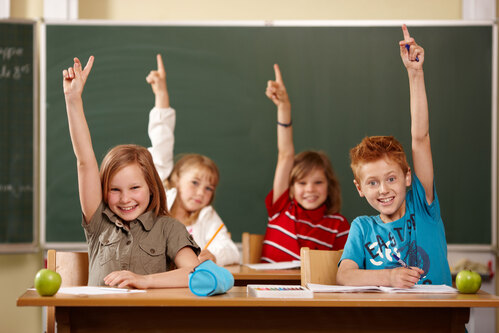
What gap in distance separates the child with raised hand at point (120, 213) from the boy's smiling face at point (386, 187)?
0.67 metres

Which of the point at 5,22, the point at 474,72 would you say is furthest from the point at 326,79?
the point at 5,22

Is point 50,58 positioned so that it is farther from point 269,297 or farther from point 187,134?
point 269,297

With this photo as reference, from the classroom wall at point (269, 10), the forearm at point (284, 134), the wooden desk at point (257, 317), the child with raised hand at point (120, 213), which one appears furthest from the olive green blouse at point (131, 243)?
the classroom wall at point (269, 10)

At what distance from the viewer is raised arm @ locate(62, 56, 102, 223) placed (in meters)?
1.92

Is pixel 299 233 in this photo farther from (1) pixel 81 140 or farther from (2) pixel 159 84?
(1) pixel 81 140

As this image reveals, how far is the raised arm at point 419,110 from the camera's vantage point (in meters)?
2.10

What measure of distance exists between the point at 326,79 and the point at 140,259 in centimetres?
229

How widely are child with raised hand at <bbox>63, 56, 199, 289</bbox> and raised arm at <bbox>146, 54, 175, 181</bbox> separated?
132cm

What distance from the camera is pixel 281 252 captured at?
126 inches

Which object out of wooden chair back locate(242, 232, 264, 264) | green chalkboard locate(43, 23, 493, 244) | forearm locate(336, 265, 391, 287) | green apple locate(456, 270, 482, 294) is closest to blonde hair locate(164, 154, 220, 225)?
wooden chair back locate(242, 232, 264, 264)

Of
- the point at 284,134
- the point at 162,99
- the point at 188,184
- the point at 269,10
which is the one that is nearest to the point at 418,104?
the point at 284,134

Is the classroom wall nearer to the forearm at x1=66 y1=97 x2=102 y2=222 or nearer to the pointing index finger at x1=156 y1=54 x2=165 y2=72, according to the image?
the pointing index finger at x1=156 y1=54 x2=165 y2=72

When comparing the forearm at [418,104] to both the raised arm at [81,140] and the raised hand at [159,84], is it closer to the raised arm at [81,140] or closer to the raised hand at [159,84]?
the raised arm at [81,140]

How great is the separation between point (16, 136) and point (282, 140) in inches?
67.8
